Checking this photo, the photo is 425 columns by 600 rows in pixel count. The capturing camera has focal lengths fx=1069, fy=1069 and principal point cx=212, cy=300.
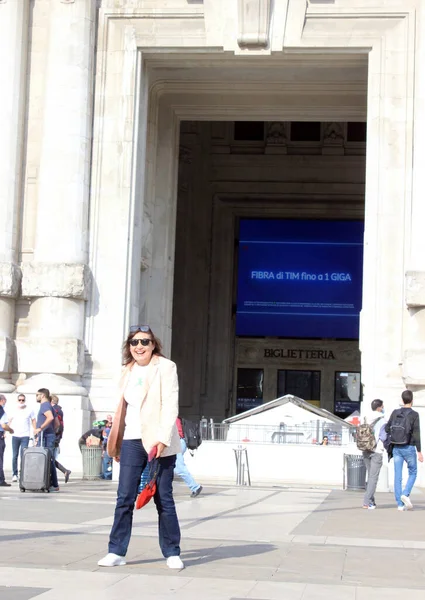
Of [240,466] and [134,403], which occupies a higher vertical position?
[134,403]

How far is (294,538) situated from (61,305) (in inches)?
602

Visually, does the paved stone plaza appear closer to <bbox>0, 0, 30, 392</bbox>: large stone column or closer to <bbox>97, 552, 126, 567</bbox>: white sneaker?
<bbox>97, 552, 126, 567</bbox>: white sneaker

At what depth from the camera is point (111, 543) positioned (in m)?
8.40

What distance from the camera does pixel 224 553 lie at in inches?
373

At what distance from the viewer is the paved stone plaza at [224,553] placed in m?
7.33

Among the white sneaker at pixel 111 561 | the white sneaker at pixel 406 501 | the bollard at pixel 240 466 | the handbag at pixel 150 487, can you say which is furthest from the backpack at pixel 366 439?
the white sneaker at pixel 111 561

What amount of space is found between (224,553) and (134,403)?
1805 mm

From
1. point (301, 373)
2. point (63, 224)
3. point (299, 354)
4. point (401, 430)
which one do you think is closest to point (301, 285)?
point (299, 354)

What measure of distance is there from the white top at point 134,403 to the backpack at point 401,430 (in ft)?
26.5

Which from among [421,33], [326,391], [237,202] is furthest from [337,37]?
[326,391]

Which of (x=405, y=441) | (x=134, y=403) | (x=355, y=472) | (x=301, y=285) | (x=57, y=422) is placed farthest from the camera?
(x=301, y=285)

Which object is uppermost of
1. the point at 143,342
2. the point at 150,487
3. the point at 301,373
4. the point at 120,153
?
the point at 120,153

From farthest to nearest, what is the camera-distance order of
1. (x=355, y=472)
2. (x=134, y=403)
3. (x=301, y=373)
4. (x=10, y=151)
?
(x=301, y=373), (x=10, y=151), (x=355, y=472), (x=134, y=403)

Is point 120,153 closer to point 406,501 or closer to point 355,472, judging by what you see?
point 355,472
